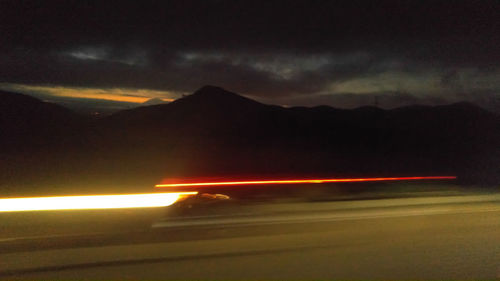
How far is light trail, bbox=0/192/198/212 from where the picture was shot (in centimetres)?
1184

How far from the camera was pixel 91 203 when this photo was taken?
12789 mm

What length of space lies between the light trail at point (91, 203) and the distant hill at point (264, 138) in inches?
1096

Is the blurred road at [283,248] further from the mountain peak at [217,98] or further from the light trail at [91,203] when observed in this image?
the mountain peak at [217,98]

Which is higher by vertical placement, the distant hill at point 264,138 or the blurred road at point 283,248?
the distant hill at point 264,138

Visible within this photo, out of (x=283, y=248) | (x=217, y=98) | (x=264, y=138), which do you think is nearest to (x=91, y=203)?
(x=283, y=248)

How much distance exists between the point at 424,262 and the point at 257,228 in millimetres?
3216

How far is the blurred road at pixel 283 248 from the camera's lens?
696cm

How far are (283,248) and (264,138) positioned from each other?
92105 mm

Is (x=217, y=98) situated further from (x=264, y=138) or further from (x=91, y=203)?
(x=91, y=203)

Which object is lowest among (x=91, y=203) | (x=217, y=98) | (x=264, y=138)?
(x=91, y=203)

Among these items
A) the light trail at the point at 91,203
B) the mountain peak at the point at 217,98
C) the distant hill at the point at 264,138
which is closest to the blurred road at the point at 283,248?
the light trail at the point at 91,203

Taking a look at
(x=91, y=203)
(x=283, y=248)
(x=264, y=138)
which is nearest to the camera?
(x=283, y=248)

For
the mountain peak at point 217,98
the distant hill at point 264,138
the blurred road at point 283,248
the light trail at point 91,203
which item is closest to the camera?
the blurred road at point 283,248

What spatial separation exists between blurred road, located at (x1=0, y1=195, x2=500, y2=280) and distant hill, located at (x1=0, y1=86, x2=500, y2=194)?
32159 mm
